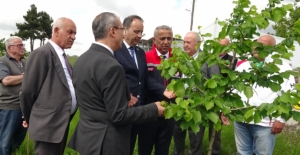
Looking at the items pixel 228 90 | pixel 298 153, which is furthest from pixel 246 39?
pixel 298 153

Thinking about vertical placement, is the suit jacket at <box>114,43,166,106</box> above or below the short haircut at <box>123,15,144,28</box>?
below

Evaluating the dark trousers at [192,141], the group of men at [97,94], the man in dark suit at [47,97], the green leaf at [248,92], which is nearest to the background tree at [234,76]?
the green leaf at [248,92]

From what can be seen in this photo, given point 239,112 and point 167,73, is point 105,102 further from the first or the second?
point 239,112

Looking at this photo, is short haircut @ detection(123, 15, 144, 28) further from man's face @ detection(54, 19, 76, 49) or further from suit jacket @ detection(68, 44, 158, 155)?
suit jacket @ detection(68, 44, 158, 155)

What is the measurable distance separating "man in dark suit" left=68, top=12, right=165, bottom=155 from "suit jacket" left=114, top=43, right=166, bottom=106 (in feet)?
3.01

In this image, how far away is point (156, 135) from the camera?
3.99 meters

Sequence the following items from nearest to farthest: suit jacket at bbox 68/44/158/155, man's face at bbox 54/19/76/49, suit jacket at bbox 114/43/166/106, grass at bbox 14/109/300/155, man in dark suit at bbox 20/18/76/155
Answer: suit jacket at bbox 68/44/158/155, man in dark suit at bbox 20/18/76/155, man's face at bbox 54/19/76/49, suit jacket at bbox 114/43/166/106, grass at bbox 14/109/300/155

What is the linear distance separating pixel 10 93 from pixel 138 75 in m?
2.15

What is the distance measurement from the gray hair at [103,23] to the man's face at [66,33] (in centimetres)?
84

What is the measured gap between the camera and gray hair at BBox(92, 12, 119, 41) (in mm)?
2295

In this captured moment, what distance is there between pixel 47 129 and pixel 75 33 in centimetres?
105

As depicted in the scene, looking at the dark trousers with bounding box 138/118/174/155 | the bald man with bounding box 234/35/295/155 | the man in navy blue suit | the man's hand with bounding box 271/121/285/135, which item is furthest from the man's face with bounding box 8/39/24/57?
the man's hand with bounding box 271/121/285/135

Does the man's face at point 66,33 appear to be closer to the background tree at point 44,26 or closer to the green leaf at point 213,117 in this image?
the green leaf at point 213,117

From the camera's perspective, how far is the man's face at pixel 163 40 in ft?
12.8
